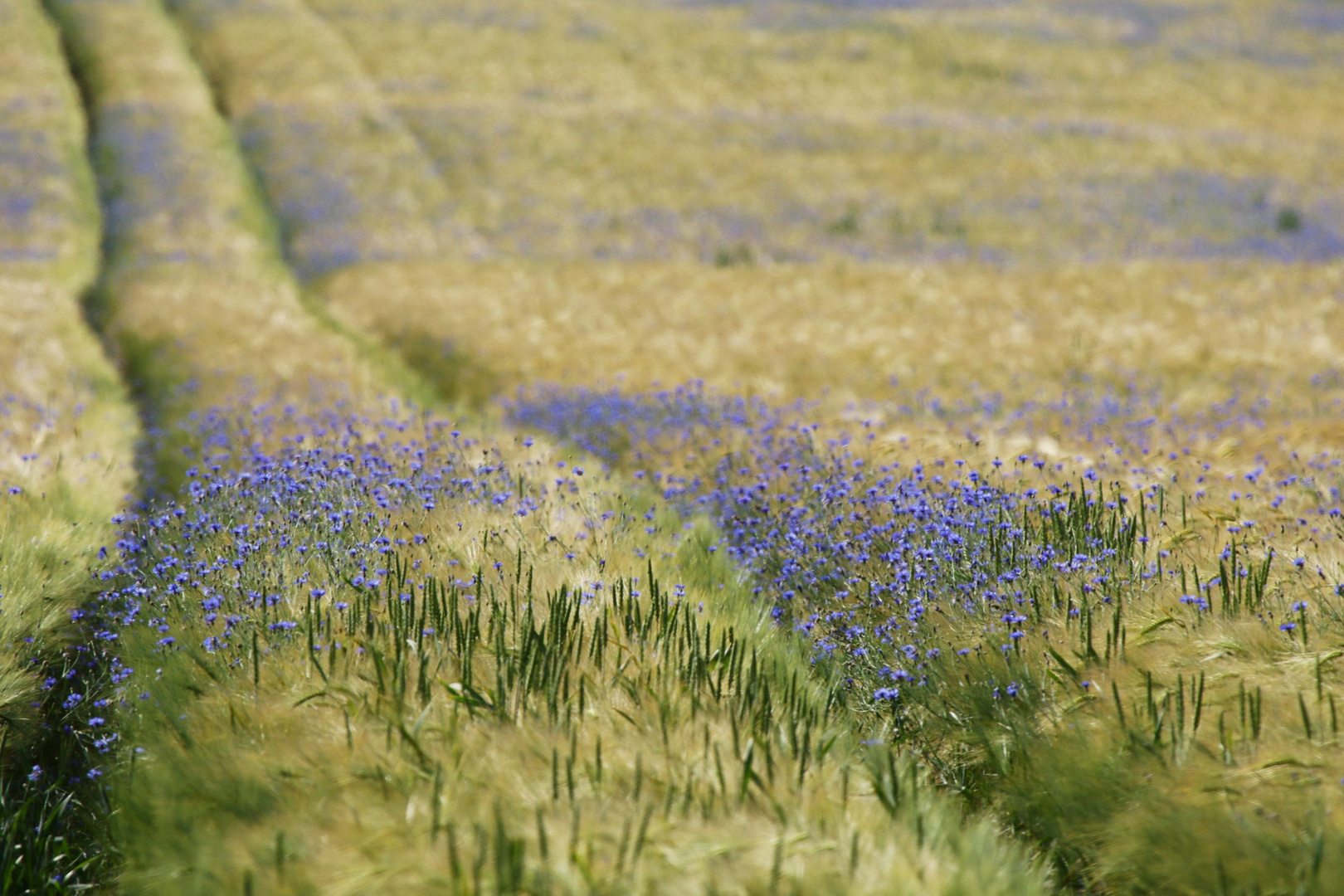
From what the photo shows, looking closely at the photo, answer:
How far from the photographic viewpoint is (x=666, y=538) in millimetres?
5512

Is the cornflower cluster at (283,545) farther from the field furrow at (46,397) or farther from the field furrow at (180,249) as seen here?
the field furrow at (180,249)

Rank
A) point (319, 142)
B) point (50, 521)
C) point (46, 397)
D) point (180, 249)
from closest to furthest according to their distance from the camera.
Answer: point (50, 521) < point (46, 397) < point (180, 249) < point (319, 142)

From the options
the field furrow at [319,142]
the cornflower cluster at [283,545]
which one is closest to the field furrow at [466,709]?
the cornflower cluster at [283,545]

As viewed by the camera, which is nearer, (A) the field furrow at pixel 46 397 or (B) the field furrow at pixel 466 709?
(B) the field furrow at pixel 466 709

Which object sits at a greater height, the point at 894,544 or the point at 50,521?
the point at 894,544

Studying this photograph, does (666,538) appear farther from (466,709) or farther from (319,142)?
(319,142)

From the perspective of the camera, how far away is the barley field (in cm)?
299

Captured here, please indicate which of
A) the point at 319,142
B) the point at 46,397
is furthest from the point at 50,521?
the point at 319,142

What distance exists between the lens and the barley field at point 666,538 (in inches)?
118

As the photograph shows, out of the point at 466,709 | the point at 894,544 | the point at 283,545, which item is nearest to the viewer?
the point at 466,709

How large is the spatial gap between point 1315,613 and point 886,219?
1679 cm

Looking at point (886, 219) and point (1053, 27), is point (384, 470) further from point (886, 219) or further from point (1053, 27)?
point (1053, 27)

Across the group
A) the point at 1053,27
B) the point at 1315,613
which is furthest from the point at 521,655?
the point at 1053,27

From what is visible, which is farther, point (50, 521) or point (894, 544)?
point (50, 521)
